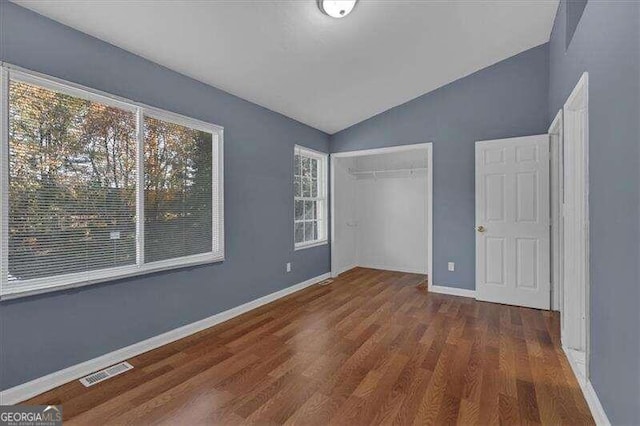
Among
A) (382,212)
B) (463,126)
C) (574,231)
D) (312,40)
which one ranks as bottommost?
(574,231)

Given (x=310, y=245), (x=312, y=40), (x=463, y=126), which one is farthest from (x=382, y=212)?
(x=312, y=40)

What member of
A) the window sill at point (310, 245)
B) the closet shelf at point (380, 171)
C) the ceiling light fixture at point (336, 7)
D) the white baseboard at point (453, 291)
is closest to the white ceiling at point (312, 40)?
the ceiling light fixture at point (336, 7)

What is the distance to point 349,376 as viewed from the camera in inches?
86.5

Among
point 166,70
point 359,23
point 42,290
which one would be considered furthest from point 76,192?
point 359,23

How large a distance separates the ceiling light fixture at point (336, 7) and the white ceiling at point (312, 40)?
8cm

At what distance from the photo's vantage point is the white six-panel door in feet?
11.9

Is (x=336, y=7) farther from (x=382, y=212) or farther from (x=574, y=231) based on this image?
(x=382, y=212)

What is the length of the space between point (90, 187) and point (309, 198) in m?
3.04

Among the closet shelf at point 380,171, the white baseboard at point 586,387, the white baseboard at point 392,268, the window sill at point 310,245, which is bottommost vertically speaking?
→ the white baseboard at point 586,387

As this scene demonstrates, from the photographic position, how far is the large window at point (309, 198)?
15.2 ft

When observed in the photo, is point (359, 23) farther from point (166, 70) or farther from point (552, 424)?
point (552, 424)

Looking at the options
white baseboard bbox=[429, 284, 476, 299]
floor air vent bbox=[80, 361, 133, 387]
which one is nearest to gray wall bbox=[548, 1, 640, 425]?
white baseboard bbox=[429, 284, 476, 299]

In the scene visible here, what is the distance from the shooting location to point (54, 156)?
6.84 ft

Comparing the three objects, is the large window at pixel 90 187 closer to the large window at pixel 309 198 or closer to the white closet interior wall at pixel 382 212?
the large window at pixel 309 198
